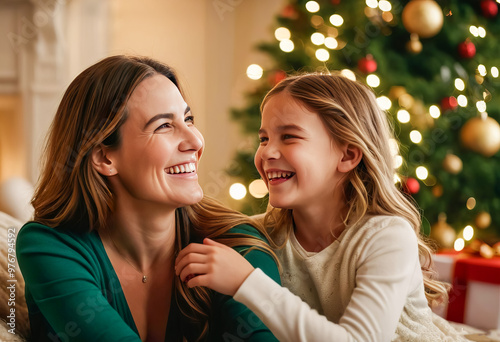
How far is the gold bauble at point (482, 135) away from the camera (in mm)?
2256

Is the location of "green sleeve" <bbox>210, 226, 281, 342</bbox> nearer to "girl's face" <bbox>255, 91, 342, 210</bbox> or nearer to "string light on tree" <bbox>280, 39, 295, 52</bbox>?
"girl's face" <bbox>255, 91, 342, 210</bbox>

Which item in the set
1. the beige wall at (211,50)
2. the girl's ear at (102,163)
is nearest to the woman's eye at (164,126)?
the girl's ear at (102,163)

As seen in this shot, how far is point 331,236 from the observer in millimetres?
1188

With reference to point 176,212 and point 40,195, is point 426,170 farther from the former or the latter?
point 40,195

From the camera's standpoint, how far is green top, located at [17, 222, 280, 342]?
0.90 m

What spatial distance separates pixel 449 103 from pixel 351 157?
49.9 inches

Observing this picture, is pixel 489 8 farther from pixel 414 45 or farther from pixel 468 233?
pixel 468 233

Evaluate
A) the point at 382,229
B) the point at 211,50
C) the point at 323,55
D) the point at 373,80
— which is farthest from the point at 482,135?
the point at 211,50

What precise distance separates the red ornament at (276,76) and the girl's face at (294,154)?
1184 mm

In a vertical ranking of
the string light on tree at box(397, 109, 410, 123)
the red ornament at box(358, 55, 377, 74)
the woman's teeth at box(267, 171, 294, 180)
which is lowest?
the woman's teeth at box(267, 171, 294, 180)

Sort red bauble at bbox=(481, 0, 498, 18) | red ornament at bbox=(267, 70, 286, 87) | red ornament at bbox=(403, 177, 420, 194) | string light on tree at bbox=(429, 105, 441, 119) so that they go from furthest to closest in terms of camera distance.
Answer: red bauble at bbox=(481, 0, 498, 18) → red ornament at bbox=(267, 70, 286, 87) → string light on tree at bbox=(429, 105, 441, 119) → red ornament at bbox=(403, 177, 420, 194)

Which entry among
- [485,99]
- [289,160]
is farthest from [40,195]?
[485,99]

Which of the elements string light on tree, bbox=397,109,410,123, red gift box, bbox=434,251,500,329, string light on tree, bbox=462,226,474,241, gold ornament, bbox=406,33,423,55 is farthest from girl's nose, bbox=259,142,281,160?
string light on tree, bbox=462,226,474,241

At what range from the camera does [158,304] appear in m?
1.11
